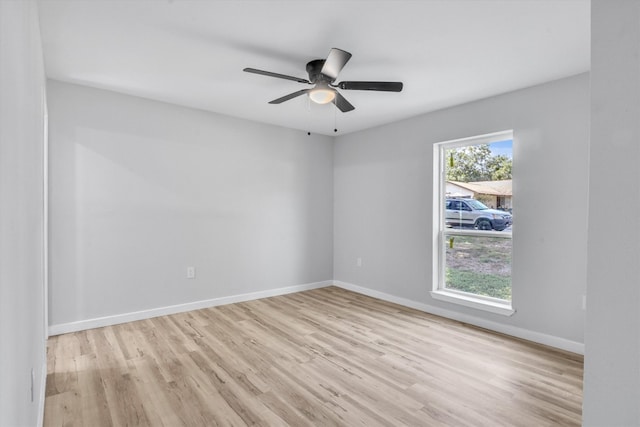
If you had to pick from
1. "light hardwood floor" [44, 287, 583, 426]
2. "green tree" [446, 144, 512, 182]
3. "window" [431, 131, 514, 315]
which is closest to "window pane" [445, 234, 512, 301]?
"window" [431, 131, 514, 315]

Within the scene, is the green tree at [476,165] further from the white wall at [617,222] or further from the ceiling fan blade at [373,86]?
the white wall at [617,222]

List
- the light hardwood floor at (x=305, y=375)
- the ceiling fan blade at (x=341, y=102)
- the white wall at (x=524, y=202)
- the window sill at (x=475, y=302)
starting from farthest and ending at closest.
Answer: the window sill at (x=475, y=302), the white wall at (x=524, y=202), the ceiling fan blade at (x=341, y=102), the light hardwood floor at (x=305, y=375)

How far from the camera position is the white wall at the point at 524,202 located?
3.02 meters

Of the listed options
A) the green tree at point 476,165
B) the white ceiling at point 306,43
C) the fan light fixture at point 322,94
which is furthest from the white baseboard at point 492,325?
the fan light fixture at point 322,94

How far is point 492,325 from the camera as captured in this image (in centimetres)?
356

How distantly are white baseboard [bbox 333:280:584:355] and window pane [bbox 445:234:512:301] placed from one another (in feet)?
1.00

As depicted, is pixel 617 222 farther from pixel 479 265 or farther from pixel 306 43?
pixel 479 265

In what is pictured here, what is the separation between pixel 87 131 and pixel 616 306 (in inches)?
168

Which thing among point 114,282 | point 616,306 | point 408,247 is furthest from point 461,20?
point 114,282

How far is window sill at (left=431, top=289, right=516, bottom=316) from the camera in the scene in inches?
137

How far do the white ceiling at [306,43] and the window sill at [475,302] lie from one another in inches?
88.1

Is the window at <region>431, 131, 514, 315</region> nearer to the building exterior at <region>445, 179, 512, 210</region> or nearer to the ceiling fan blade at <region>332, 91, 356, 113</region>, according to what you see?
the building exterior at <region>445, 179, 512, 210</region>

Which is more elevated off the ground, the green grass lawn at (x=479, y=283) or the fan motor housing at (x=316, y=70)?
the fan motor housing at (x=316, y=70)

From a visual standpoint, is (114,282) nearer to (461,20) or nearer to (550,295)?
(461,20)
